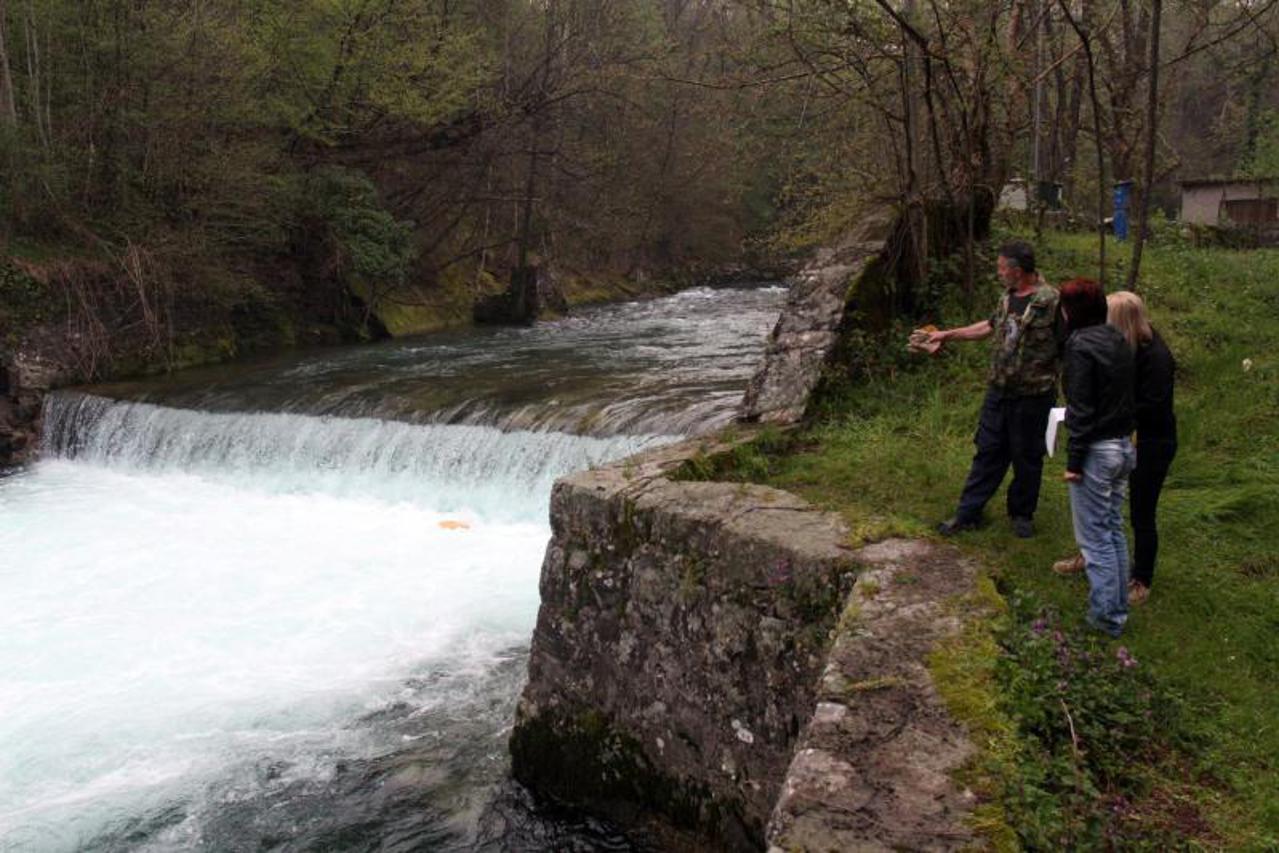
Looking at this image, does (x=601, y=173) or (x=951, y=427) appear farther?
(x=601, y=173)

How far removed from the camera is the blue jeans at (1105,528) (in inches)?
166

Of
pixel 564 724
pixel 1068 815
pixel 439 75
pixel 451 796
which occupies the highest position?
pixel 439 75

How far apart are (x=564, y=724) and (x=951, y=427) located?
3389mm

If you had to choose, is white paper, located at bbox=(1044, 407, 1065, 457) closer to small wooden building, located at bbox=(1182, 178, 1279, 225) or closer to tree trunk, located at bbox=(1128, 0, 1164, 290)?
tree trunk, located at bbox=(1128, 0, 1164, 290)

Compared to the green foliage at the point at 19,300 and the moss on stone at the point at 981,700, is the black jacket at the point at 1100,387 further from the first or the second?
the green foliage at the point at 19,300

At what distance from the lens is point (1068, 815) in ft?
9.83

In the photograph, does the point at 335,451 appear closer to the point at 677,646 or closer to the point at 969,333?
the point at 677,646

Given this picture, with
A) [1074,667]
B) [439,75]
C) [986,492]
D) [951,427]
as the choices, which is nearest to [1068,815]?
[1074,667]

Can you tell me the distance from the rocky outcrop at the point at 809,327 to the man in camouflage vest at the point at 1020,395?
2.10 metres

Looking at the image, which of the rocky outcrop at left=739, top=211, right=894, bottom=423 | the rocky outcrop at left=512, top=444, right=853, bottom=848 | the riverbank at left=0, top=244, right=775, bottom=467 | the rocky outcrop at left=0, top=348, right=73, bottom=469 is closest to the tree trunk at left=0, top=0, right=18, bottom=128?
the riverbank at left=0, top=244, right=775, bottom=467

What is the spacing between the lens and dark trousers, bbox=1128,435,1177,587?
4.60m

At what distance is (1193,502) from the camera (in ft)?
18.2

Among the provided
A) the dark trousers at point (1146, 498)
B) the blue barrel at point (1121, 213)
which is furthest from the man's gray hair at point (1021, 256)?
the blue barrel at point (1121, 213)

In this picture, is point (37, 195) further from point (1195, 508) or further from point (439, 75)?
point (1195, 508)
